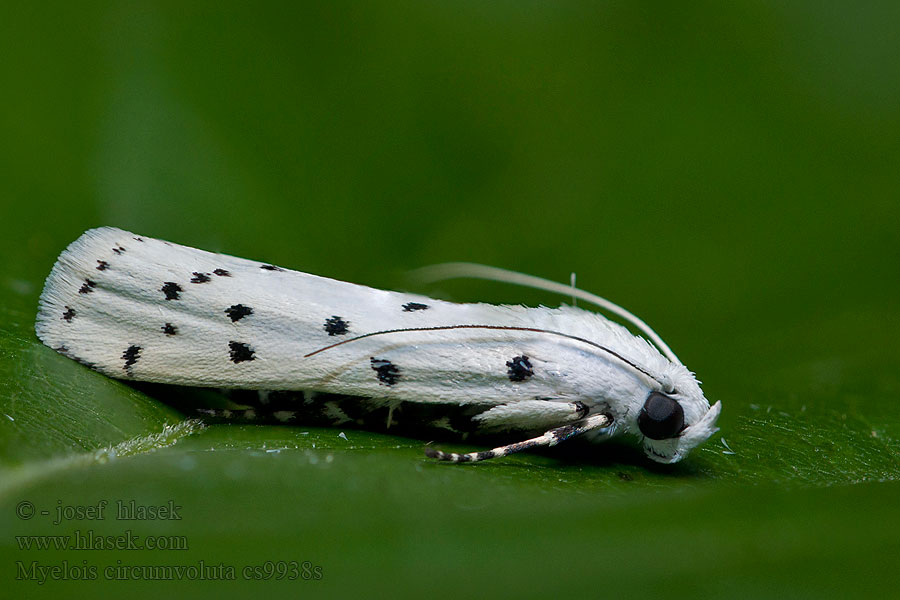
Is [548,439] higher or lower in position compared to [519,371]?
lower

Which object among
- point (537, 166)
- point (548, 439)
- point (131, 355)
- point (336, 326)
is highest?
point (537, 166)

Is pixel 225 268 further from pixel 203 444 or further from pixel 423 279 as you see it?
pixel 423 279

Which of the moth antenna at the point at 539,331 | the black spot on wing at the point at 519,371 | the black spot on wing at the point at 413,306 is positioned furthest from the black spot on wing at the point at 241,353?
the black spot on wing at the point at 519,371

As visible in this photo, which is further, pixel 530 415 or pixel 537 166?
pixel 537 166

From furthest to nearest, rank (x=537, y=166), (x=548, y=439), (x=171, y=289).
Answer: (x=537, y=166) < (x=171, y=289) < (x=548, y=439)

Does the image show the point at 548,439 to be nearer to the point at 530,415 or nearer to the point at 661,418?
the point at 530,415

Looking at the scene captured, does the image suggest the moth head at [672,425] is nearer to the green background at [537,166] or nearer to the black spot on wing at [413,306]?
the green background at [537,166]

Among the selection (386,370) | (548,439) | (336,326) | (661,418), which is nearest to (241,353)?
(336,326)

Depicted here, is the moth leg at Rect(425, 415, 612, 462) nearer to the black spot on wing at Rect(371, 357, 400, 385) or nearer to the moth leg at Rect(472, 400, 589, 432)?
the moth leg at Rect(472, 400, 589, 432)
